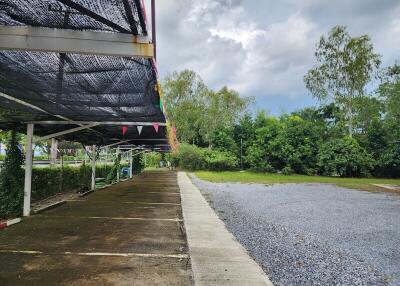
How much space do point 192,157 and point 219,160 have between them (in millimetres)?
2732

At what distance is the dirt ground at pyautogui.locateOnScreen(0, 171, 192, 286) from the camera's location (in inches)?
145

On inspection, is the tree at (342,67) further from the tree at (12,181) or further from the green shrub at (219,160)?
the tree at (12,181)

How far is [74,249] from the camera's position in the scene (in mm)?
4773

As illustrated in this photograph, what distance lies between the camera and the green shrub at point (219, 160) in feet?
101

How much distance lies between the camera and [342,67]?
1161 inches

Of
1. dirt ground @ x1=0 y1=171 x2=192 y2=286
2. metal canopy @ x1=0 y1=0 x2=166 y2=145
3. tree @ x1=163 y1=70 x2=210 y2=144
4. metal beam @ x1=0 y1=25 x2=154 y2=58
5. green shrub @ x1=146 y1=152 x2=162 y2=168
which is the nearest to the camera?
metal canopy @ x1=0 y1=0 x2=166 y2=145

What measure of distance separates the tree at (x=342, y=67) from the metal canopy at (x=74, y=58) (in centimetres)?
2715

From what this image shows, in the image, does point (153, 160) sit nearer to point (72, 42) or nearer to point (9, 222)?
point (9, 222)

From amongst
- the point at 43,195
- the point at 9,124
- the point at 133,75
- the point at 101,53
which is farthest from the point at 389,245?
the point at 43,195

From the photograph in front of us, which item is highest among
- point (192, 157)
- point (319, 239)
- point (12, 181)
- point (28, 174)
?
point (192, 157)

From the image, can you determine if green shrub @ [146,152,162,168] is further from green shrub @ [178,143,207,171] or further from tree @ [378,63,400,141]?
tree @ [378,63,400,141]

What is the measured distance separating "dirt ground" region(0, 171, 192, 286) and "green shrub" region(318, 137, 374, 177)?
22.8 m

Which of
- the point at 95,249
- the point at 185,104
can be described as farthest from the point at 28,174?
the point at 185,104

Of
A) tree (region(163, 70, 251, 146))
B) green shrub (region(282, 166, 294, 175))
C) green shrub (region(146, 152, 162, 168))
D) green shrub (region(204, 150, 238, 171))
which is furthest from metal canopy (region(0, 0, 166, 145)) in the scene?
green shrub (region(146, 152, 162, 168))
